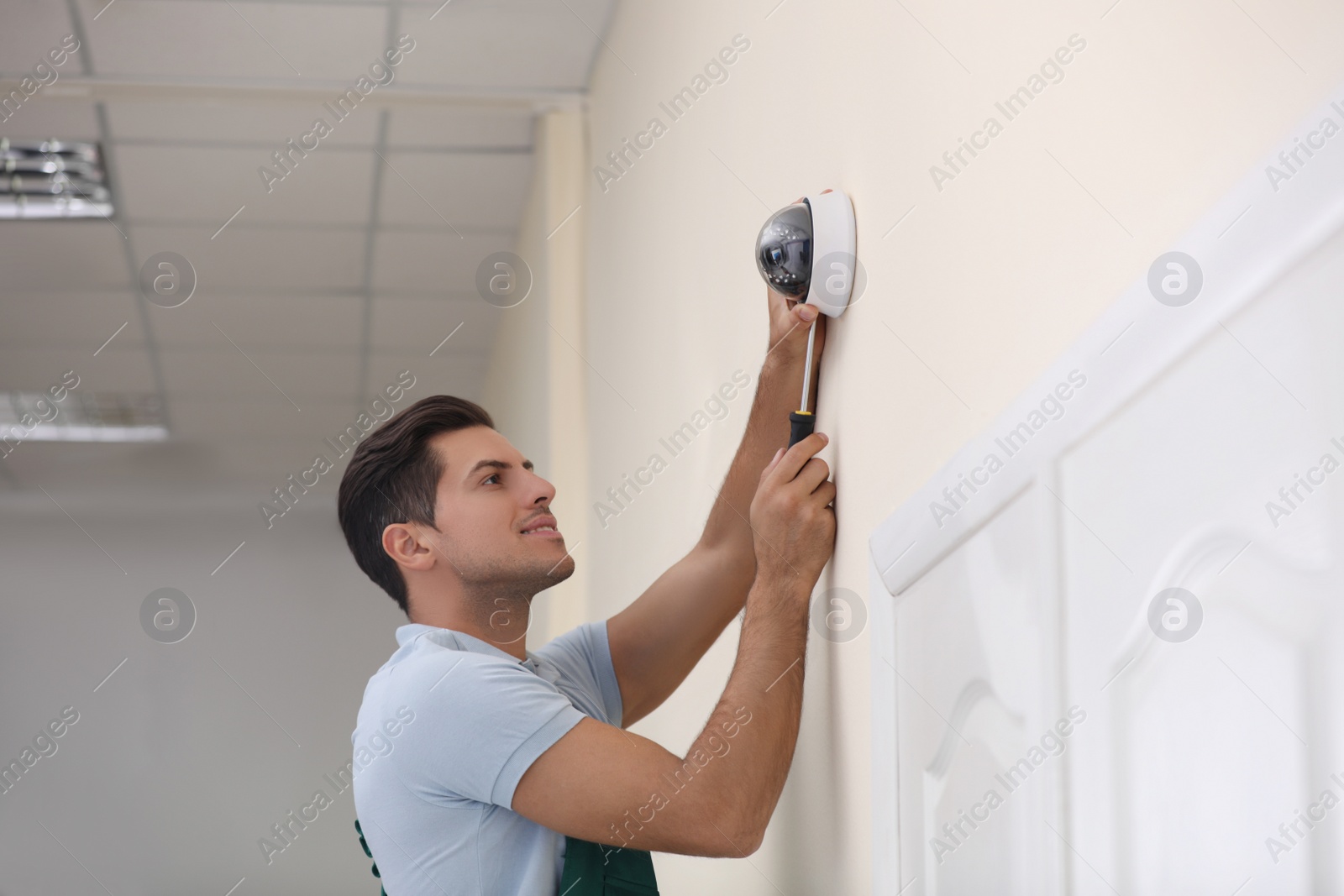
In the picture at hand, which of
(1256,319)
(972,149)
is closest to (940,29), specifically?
(972,149)

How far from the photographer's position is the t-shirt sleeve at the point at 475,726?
1.05m

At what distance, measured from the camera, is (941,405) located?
863mm

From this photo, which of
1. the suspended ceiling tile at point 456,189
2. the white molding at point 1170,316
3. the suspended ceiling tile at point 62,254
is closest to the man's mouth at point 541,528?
the white molding at point 1170,316

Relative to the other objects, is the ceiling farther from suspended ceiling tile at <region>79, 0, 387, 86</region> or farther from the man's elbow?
the man's elbow

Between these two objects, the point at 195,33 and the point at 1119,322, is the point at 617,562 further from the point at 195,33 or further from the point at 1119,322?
the point at 1119,322

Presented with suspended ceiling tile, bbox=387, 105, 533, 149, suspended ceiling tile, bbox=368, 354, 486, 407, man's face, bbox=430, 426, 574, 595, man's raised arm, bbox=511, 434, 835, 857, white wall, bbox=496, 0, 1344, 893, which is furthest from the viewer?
suspended ceiling tile, bbox=368, 354, 486, 407

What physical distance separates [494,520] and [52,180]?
2.75 metres

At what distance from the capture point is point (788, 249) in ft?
3.64

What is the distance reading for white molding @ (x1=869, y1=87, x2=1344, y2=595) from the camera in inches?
17.0

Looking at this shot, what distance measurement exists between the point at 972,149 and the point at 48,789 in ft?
19.1

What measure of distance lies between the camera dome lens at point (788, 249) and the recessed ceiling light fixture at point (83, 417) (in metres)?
4.59

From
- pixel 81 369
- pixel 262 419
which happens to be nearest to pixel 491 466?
pixel 81 369

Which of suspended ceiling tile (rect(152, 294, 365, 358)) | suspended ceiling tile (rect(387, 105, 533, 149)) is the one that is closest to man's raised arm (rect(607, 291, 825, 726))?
suspended ceiling tile (rect(387, 105, 533, 149))

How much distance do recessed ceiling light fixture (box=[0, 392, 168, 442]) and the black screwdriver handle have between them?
456 cm
